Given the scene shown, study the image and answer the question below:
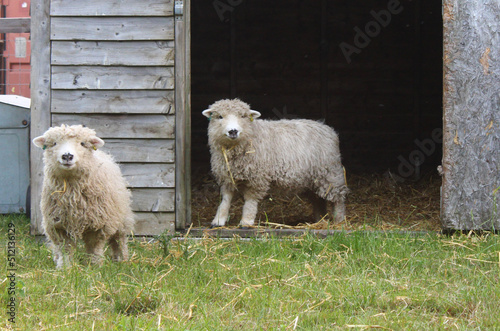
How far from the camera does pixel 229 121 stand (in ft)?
20.8

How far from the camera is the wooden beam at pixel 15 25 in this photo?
7156 millimetres

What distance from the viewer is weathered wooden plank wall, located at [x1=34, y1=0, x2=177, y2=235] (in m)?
6.27

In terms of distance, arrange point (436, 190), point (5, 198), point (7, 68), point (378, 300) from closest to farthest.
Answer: point (378, 300) → point (5, 198) → point (436, 190) → point (7, 68)

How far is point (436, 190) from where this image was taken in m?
8.82

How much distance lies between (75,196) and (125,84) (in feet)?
5.74

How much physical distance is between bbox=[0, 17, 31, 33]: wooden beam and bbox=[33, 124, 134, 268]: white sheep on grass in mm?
2823

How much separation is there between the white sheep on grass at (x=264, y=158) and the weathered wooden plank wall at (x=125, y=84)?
1.73ft

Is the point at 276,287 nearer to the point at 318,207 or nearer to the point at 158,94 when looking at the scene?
the point at 158,94

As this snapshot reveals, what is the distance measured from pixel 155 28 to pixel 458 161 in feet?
10.6

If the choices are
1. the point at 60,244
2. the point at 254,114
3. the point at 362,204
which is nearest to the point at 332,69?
the point at 362,204

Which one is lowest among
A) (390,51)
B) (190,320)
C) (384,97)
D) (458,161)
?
(190,320)

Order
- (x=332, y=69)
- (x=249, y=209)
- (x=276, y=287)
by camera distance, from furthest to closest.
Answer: (x=332, y=69) → (x=249, y=209) → (x=276, y=287)

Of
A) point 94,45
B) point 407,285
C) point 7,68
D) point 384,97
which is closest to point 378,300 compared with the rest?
point 407,285

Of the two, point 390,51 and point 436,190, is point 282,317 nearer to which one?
point 436,190
